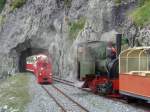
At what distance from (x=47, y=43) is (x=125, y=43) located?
25550mm

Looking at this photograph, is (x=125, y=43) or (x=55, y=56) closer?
(x=125, y=43)

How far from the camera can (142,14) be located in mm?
28922

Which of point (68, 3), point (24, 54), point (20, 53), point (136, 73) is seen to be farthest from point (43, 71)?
point (24, 54)

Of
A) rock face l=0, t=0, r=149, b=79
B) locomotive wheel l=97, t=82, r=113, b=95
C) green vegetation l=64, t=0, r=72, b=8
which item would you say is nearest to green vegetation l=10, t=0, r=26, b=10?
rock face l=0, t=0, r=149, b=79

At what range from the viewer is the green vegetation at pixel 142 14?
27.9 metres

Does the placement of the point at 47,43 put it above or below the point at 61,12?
below

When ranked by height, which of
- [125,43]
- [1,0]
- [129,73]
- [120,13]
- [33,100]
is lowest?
[33,100]

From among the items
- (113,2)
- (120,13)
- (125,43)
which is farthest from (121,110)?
(113,2)

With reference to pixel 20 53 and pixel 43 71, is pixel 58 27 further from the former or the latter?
pixel 43 71

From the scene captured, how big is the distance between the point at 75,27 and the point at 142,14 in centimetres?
1496

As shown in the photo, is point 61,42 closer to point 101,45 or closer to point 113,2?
point 113,2

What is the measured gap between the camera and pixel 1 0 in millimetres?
74812

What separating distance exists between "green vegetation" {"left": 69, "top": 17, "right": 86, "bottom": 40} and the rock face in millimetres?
524

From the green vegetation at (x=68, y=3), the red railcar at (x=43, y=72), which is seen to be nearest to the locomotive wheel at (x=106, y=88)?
the red railcar at (x=43, y=72)
